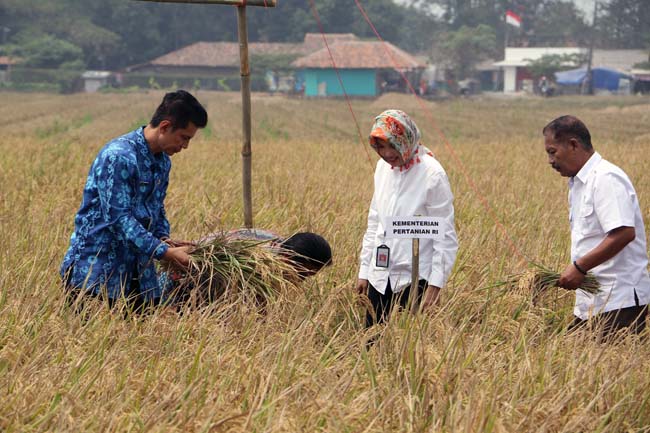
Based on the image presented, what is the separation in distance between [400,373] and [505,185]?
7020 millimetres

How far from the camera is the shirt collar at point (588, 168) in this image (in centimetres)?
363

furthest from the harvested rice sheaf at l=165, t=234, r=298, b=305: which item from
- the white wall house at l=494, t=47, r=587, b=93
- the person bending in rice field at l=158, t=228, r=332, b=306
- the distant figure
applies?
the white wall house at l=494, t=47, r=587, b=93

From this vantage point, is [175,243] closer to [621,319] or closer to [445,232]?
[445,232]

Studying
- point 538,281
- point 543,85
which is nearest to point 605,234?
point 538,281

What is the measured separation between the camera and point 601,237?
3.65 metres

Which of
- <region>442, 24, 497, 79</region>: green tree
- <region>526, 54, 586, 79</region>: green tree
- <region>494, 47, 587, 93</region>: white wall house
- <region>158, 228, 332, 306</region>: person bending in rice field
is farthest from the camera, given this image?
<region>494, 47, 587, 93</region>: white wall house

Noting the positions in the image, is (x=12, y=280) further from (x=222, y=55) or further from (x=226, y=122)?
(x=222, y=55)

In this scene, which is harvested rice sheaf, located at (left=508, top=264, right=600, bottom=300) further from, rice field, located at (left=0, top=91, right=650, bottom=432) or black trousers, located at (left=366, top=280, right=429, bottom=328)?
black trousers, located at (left=366, top=280, right=429, bottom=328)

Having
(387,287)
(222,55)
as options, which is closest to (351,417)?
(387,287)

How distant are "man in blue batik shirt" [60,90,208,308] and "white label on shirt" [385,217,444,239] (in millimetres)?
811

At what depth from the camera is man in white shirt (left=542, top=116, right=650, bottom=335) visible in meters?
3.55

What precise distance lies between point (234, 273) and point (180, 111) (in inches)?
26.1

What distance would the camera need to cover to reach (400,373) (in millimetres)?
3041

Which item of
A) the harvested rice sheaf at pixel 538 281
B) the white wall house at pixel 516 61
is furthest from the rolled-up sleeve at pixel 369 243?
the white wall house at pixel 516 61
